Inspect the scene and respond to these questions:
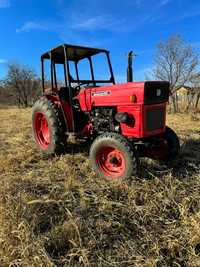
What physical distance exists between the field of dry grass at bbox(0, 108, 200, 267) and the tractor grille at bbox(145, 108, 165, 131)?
2.22 feet

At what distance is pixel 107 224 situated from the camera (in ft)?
8.69

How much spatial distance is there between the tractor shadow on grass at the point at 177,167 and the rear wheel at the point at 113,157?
257mm

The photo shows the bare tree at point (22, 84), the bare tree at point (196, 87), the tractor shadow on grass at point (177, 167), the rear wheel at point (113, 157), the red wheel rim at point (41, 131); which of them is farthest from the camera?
the bare tree at point (22, 84)

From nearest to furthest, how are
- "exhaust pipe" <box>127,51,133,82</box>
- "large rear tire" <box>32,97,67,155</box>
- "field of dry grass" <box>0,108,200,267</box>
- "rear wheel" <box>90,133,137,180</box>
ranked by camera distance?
"field of dry grass" <box>0,108,200,267</box> → "rear wheel" <box>90,133,137,180</box> → "exhaust pipe" <box>127,51,133,82</box> → "large rear tire" <box>32,97,67,155</box>

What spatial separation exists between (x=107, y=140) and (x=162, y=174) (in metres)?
0.99

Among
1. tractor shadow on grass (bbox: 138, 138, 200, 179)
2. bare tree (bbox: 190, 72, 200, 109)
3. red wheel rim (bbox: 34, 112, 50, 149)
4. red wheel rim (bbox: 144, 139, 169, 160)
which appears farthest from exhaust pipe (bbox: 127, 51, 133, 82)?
bare tree (bbox: 190, 72, 200, 109)

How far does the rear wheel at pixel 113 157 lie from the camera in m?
3.67

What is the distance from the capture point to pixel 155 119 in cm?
414

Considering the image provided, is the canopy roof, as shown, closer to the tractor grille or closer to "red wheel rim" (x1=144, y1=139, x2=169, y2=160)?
the tractor grille

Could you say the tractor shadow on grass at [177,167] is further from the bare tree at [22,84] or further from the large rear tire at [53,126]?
the bare tree at [22,84]

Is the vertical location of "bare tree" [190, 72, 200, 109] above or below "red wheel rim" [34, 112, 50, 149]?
above

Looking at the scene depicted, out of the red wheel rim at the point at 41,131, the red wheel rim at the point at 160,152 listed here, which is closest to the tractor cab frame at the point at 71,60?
the red wheel rim at the point at 41,131

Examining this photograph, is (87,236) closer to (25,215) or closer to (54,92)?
(25,215)

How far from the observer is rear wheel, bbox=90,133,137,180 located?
3.67 meters
